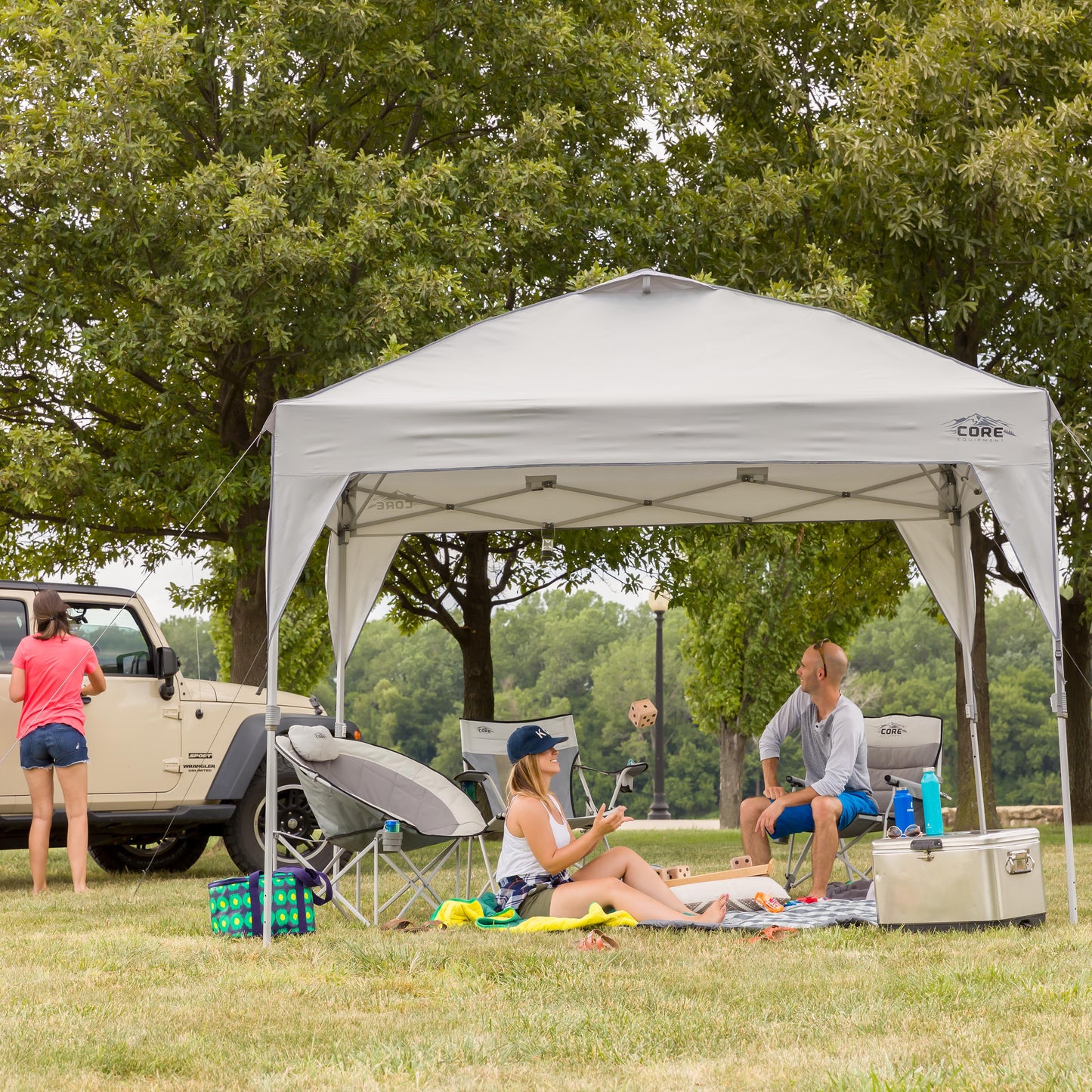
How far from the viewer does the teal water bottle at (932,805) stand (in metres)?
5.49

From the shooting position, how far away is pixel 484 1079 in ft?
10.5

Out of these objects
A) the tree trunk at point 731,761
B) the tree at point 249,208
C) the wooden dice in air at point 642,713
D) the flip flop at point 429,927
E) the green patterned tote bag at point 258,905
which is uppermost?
the tree at point 249,208

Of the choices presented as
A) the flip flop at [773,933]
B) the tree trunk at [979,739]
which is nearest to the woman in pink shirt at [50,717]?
the flip flop at [773,933]

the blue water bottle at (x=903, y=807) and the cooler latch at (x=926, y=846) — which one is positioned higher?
the blue water bottle at (x=903, y=807)

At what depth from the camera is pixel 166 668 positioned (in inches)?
335

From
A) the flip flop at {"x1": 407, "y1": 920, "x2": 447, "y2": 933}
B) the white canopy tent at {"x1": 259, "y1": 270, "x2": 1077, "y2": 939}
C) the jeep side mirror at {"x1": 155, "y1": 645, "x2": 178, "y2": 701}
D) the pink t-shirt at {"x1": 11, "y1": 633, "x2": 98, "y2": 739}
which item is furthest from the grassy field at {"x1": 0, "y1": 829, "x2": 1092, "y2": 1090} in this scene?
the jeep side mirror at {"x1": 155, "y1": 645, "x2": 178, "y2": 701}

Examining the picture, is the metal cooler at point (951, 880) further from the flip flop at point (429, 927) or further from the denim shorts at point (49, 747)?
the denim shorts at point (49, 747)

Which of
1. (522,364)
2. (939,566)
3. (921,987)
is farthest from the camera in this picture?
(939,566)

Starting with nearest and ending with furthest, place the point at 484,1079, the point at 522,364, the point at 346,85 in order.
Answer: the point at 484,1079 → the point at 522,364 → the point at 346,85

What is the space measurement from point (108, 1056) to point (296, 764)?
8.87 ft

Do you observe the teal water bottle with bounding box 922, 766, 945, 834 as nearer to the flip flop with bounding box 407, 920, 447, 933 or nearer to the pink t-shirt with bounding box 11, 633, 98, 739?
the flip flop with bounding box 407, 920, 447, 933

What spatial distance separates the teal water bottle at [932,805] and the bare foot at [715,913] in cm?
90

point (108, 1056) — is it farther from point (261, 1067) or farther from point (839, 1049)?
point (839, 1049)

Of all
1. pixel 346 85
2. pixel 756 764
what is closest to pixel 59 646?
pixel 346 85
